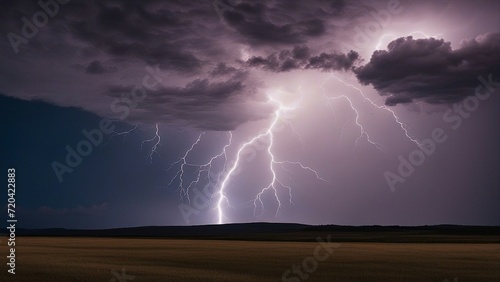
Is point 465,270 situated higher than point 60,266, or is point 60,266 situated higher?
point 60,266

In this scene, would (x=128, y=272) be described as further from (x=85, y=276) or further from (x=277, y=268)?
(x=277, y=268)

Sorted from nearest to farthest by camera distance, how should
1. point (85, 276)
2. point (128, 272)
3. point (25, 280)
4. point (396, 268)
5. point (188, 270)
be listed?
point (25, 280) → point (85, 276) → point (128, 272) → point (188, 270) → point (396, 268)

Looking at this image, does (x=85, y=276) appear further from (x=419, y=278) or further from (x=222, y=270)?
(x=419, y=278)

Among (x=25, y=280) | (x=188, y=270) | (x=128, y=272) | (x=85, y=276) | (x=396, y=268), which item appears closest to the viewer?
(x=25, y=280)

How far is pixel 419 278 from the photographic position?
1805 cm

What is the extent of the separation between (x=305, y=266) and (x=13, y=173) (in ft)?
41.0

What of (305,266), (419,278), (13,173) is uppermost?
(13,173)

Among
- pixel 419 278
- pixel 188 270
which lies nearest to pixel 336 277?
pixel 419 278

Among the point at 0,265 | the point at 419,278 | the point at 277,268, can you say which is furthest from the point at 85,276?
the point at 419,278

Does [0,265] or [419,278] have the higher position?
[0,265]

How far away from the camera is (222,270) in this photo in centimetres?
2038

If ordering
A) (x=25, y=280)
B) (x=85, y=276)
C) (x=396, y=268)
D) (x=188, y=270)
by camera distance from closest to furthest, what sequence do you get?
(x=25, y=280), (x=85, y=276), (x=188, y=270), (x=396, y=268)

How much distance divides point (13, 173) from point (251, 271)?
9.63 m

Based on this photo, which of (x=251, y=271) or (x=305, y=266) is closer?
(x=251, y=271)
